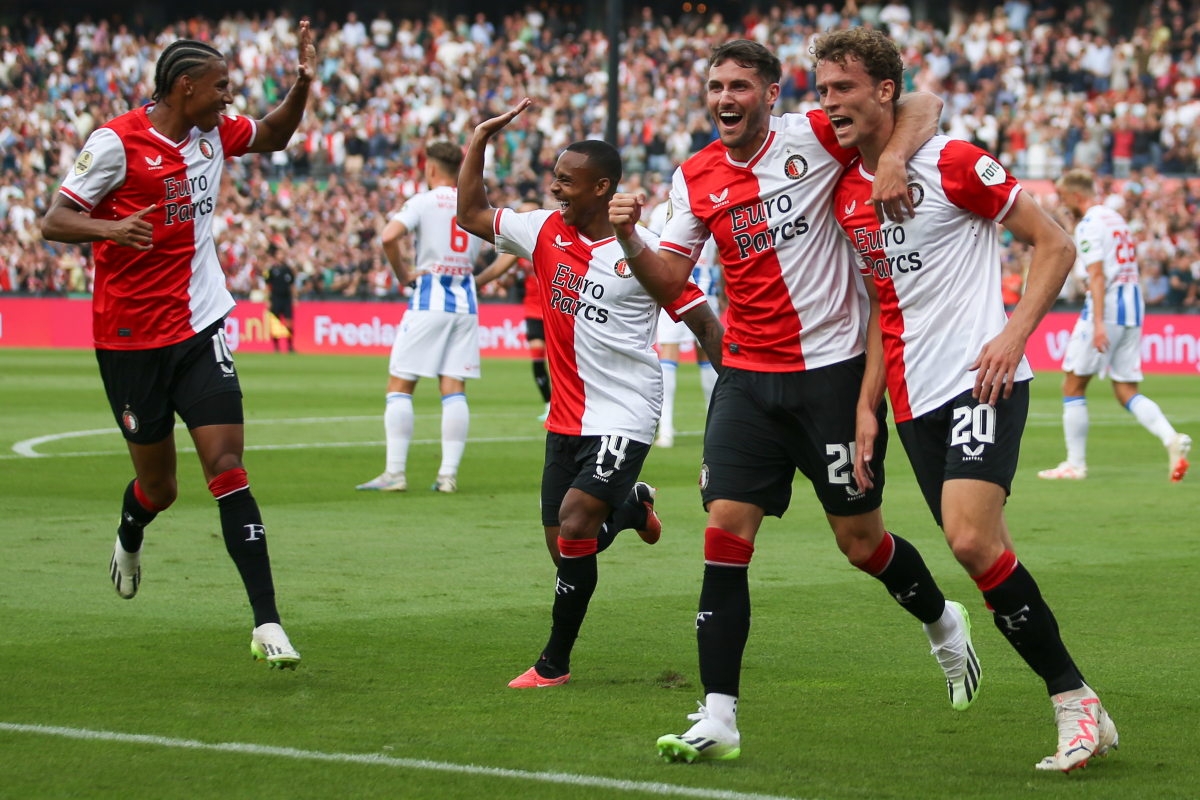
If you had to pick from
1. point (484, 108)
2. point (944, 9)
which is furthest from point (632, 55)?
point (944, 9)

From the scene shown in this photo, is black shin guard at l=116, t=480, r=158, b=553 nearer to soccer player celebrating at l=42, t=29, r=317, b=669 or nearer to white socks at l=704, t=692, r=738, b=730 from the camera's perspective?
soccer player celebrating at l=42, t=29, r=317, b=669

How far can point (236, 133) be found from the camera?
643 centimetres

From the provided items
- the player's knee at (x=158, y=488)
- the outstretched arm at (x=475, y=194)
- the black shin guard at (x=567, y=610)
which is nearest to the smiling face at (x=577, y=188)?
the outstretched arm at (x=475, y=194)

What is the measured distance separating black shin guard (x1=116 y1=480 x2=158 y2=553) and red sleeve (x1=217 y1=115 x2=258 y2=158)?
144cm

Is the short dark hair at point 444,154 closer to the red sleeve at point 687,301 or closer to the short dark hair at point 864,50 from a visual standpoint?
the red sleeve at point 687,301

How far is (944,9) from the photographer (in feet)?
124

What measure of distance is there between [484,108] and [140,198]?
33437mm

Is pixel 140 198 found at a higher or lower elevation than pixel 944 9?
lower

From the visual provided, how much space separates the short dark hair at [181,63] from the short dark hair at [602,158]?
1434 millimetres

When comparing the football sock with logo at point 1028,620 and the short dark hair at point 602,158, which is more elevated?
the short dark hair at point 602,158

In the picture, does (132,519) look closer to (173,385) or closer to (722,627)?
(173,385)

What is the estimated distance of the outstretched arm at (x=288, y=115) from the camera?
6395 millimetres

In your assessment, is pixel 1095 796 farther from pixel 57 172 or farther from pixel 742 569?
pixel 57 172

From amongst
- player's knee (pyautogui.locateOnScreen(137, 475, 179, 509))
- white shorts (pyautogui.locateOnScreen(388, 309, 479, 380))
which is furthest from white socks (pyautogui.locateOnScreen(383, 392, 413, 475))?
player's knee (pyautogui.locateOnScreen(137, 475, 179, 509))
